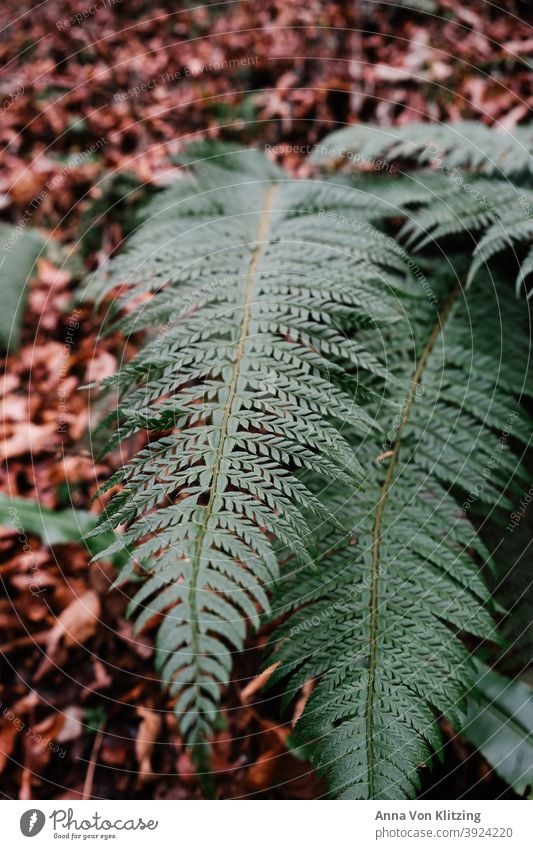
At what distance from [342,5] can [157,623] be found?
101 inches

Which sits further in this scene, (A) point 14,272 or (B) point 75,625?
(A) point 14,272

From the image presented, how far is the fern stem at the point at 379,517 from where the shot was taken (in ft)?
2.65

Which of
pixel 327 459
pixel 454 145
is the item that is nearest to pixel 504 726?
pixel 327 459

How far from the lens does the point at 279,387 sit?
91 cm

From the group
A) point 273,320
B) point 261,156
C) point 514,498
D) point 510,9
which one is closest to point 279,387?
point 273,320

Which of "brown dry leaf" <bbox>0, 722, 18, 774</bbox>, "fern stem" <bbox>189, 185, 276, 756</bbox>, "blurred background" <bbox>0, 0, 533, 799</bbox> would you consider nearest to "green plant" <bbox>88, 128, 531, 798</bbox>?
"fern stem" <bbox>189, 185, 276, 756</bbox>

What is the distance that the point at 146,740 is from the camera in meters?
1.31

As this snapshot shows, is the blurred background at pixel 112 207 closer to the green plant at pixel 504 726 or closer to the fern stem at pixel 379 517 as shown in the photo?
the green plant at pixel 504 726

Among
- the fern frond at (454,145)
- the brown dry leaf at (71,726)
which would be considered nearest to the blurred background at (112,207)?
the brown dry leaf at (71,726)

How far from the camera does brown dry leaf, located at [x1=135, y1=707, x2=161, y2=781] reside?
1.30 m

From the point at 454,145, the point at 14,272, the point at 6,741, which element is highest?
the point at 14,272

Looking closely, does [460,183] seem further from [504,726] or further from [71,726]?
[71,726]

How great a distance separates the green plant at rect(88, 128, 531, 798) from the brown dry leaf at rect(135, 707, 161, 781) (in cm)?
47
